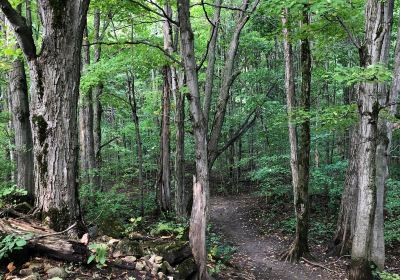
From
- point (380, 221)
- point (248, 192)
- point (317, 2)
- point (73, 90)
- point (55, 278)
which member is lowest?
point (248, 192)

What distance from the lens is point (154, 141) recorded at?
21016 millimetres

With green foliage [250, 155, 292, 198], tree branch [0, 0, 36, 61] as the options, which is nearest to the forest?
tree branch [0, 0, 36, 61]

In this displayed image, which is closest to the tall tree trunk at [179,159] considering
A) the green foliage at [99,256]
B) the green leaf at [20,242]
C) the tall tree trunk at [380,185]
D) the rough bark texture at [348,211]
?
the rough bark texture at [348,211]

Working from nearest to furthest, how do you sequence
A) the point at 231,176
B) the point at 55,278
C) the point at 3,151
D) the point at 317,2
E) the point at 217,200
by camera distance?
the point at 55,278, the point at 317,2, the point at 3,151, the point at 217,200, the point at 231,176

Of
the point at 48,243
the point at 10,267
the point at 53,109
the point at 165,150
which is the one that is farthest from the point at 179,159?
the point at 10,267

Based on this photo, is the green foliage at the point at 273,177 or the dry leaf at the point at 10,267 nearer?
the dry leaf at the point at 10,267

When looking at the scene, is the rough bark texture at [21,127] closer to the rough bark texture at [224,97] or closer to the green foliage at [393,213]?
the rough bark texture at [224,97]

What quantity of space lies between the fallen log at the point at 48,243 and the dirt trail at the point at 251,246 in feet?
14.4

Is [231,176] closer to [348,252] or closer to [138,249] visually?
[348,252]

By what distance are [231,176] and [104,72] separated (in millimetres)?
15585

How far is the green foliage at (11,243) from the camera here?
3.49 metres

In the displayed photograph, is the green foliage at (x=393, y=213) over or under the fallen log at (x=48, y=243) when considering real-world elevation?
under

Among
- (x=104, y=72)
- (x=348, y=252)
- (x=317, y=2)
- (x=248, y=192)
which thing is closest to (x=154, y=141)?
(x=248, y=192)

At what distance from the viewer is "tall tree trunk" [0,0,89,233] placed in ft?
14.4
